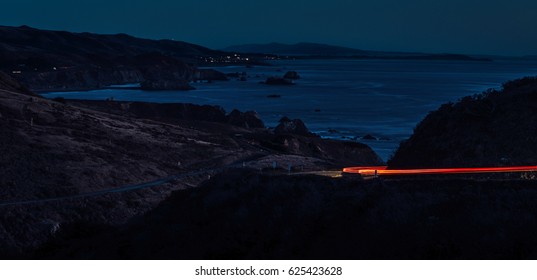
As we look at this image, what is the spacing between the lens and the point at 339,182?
64.5ft

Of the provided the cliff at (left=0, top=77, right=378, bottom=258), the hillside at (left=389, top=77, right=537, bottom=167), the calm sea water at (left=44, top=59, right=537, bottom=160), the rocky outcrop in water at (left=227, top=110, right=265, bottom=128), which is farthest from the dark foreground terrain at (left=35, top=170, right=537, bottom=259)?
the rocky outcrop in water at (left=227, top=110, right=265, bottom=128)

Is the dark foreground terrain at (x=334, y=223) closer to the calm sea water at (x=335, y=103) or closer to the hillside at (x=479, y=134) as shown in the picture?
the hillside at (x=479, y=134)

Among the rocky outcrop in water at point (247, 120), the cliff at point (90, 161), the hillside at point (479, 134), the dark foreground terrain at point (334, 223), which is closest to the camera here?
the dark foreground terrain at point (334, 223)

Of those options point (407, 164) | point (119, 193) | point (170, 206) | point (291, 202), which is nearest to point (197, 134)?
point (119, 193)

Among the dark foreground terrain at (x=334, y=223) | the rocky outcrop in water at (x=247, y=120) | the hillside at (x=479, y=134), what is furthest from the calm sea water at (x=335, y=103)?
the dark foreground terrain at (x=334, y=223)

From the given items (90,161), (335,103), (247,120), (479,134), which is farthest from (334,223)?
(335,103)

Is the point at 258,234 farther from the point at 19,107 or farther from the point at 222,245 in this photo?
the point at 19,107

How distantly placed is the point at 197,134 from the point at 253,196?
4139cm

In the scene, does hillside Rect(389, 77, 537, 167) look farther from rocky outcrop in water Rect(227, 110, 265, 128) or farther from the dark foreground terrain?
rocky outcrop in water Rect(227, 110, 265, 128)

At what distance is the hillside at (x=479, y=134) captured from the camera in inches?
1017

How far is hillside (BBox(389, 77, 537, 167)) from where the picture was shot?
84.7 ft

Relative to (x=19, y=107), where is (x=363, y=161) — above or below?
below

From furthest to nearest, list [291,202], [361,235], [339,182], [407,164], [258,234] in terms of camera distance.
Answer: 1. [407,164]
2. [339,182]
3. [291,202]
4. [258,234]
5. [361,235]

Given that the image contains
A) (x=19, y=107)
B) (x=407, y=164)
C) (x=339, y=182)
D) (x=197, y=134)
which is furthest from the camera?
(x=197, y=134)
